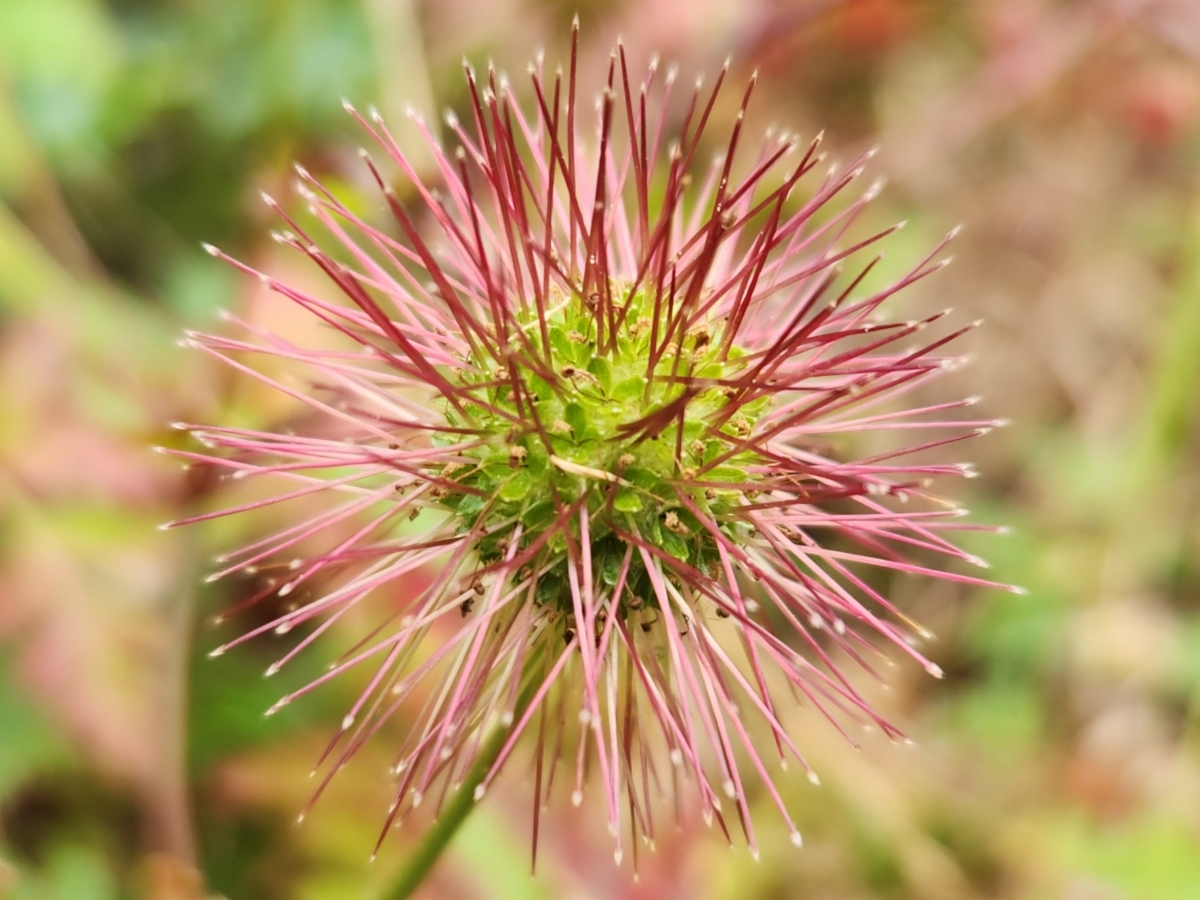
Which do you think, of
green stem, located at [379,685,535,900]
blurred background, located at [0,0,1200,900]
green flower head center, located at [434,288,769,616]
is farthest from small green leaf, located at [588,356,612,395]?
blurred background, located at [0,0,1200,900]

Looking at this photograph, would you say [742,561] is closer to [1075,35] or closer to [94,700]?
[94,700]

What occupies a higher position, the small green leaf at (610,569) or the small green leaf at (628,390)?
the small green leaf at (628,390)

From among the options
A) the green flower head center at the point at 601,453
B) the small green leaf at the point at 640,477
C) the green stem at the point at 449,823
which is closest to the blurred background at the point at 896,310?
the green stem at the point at 449,823

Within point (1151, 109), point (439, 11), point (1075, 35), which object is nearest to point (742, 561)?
point (439, 11)

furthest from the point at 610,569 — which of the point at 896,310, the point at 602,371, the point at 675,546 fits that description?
the point at 896,310

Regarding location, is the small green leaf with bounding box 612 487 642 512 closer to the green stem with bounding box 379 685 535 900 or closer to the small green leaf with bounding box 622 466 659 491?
the small green leaf with bounding box 622 466 659 491

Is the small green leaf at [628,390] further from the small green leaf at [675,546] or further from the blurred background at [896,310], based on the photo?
the blurred background at [896,310]
